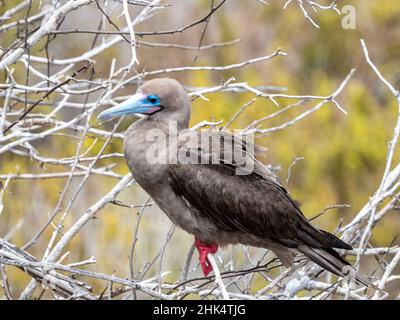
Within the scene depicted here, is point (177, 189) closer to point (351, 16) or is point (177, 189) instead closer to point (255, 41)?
point (351, 16)

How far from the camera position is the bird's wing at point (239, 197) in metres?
4.29

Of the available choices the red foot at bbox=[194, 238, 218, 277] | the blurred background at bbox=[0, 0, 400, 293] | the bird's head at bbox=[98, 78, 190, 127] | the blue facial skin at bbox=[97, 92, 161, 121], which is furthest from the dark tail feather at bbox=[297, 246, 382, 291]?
the blurred background at bbox=[0, 0, 400, 293]

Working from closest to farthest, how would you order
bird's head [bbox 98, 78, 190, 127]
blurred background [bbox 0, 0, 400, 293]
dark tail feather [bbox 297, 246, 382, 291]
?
dark tail feather [bbox 297, 246, 382, 291] < bird's head [bbox 98, 78, 190, 127] < blurred background [bbox 0, 0, 400, 293]

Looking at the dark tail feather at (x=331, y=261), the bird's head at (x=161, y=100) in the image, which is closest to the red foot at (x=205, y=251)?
the dark tail feather at (x=331, y=261)

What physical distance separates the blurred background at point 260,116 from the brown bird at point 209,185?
6.54ft

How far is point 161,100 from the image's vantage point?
174 inches

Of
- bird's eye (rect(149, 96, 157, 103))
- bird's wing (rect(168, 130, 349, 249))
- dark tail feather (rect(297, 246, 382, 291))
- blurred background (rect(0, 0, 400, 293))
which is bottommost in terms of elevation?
dark tail feather (rect(297, 246, 382, 291))

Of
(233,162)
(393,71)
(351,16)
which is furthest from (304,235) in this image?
(393,71)

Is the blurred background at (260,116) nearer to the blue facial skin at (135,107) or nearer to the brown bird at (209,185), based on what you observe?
the brown bird at (209,185)

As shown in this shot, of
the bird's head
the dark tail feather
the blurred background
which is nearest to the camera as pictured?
the dark tail feather

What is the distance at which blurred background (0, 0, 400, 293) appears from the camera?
8.58 metres

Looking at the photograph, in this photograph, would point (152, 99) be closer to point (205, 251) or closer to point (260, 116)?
point (205, 251)

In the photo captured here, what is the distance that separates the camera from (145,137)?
4.30 meters

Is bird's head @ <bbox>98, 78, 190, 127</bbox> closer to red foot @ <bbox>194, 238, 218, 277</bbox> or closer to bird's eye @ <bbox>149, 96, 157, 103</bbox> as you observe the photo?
bird's eye @ <bbox>149, 96, 157, 103</bbox>
